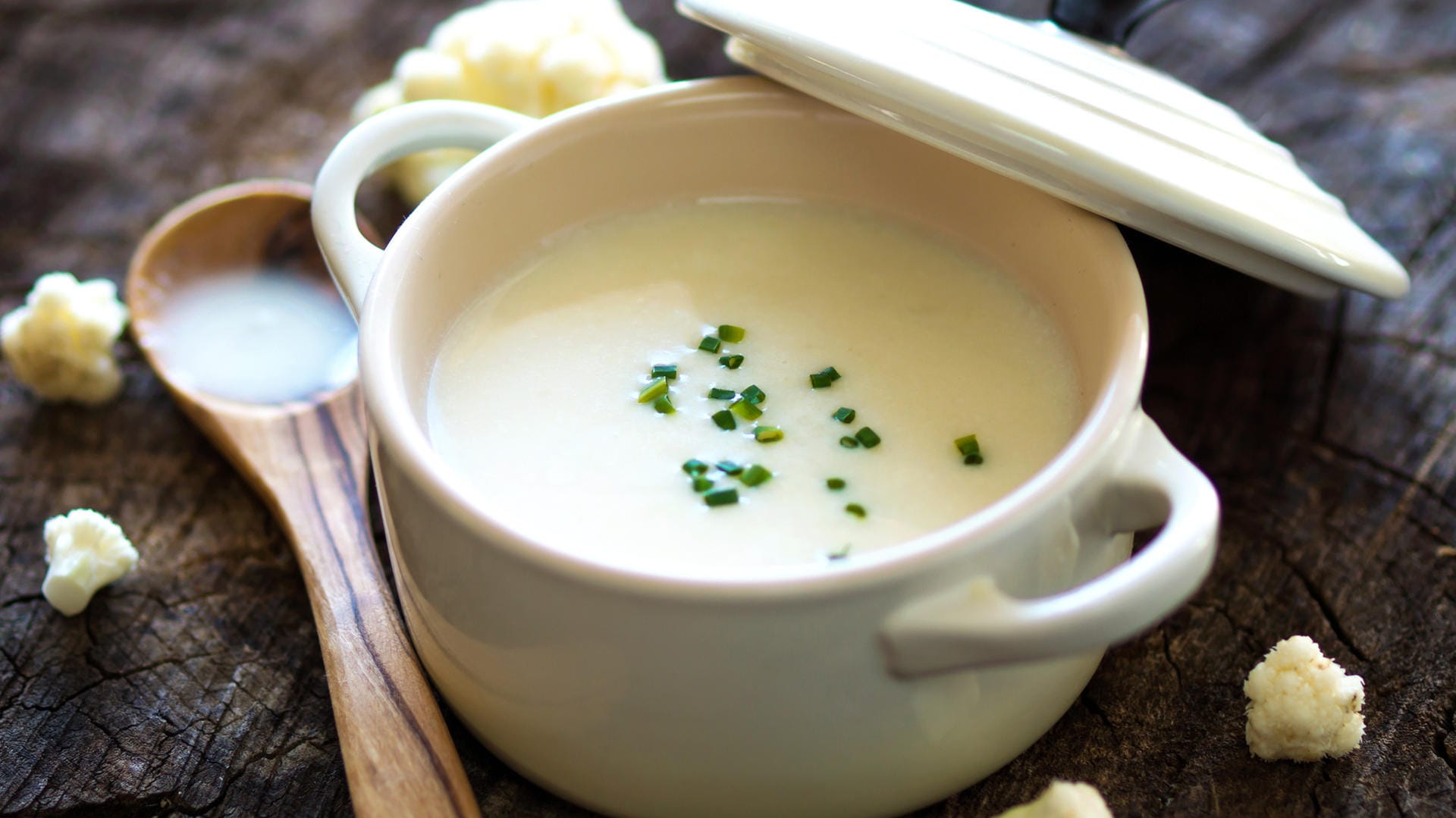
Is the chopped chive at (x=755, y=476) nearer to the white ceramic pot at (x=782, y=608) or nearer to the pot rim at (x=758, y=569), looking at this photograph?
the pot rim at (x=758, y=569)

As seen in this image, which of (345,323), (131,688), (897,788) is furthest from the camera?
(345,323)

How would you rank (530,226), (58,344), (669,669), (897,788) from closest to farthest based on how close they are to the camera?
(669,669), (897,788), (530,226), (58,344)

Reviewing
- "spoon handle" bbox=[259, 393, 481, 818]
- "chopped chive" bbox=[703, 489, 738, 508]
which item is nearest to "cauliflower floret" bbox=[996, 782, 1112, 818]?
"chopped chive" bbox=[703, 489, 738, 508]

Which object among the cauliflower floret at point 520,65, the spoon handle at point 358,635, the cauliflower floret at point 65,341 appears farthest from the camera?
the cauliflower floret at point 520,65

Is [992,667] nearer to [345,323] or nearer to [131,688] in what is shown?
[131,688]

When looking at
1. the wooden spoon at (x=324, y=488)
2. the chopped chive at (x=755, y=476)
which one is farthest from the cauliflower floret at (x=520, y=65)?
the chopped chive at (x=755, y=476)

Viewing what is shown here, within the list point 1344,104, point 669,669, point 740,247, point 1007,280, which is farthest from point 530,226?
point 1344,104

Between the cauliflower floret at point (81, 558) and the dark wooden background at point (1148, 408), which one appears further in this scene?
the cauliflower floret at point (81, 558)
